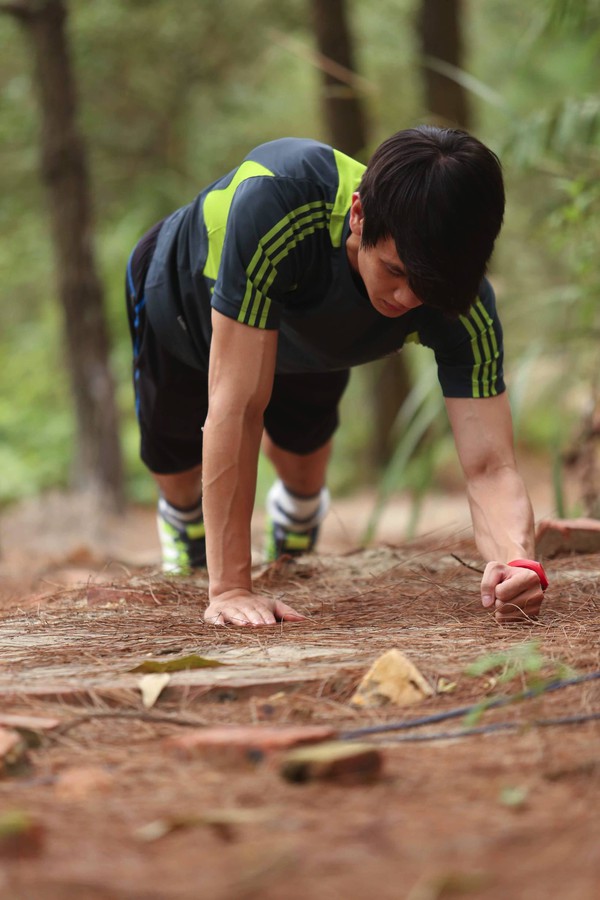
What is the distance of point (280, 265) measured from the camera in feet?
8.10

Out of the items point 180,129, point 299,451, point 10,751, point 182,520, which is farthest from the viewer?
point 180,129

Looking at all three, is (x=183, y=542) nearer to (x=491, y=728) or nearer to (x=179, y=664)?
(x=179, y=664)

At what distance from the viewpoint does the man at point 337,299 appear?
2.16 metres

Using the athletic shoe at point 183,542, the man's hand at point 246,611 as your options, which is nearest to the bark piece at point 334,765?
the man's hand at point 246,611

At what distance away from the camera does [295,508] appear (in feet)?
13.6

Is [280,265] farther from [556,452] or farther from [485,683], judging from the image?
[556,452]

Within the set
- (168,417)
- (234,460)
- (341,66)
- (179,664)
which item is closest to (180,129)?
(341,66)

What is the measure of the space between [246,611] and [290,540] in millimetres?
1733

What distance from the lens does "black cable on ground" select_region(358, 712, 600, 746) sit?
5.30 ft

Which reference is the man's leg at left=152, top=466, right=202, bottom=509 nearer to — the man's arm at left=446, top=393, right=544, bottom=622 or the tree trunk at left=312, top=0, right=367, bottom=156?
the man's arm at left=446, top=393, right=544, bottom=622

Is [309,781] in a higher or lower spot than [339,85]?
lower

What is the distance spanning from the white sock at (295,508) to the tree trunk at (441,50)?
615 cm

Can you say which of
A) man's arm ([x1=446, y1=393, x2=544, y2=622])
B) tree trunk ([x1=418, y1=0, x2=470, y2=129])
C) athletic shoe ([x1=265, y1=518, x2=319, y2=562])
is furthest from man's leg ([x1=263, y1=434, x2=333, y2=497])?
tree trunk ([x1=418, y1=0, x2=470, y2=129])

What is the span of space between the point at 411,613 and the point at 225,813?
136cm
